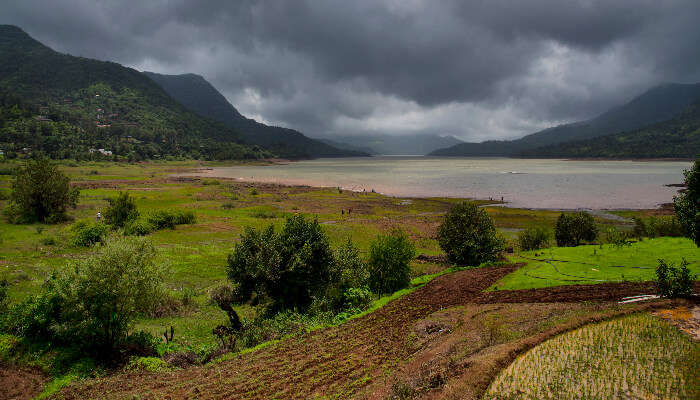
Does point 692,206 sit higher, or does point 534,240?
point 692,206

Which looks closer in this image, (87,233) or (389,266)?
(389,266)

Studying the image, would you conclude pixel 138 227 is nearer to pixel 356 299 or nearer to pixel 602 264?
pixel 356 299

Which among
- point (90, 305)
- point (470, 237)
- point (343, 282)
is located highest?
point (470, 237)

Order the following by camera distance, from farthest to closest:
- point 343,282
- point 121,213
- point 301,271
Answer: point 121,213
point 343,282
point 301,271

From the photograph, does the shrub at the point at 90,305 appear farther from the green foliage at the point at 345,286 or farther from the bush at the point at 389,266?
the bush at the point at 389,266

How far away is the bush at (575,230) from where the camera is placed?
37.2m

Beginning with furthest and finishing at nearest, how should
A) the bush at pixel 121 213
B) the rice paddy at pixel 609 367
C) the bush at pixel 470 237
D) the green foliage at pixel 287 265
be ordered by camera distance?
1. the bush at pixel 121 213
2. the bush at pixel 470 237
3. the green foliage at pixel 287 265
4. the rice paddy at pixel 609 367

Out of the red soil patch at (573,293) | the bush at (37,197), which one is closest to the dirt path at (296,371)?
the red soil patch at (573,293)

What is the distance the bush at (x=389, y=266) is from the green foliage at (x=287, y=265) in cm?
443

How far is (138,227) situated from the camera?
44.2 m

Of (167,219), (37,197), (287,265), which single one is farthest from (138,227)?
(287,265)

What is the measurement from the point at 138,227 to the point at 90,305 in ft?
109

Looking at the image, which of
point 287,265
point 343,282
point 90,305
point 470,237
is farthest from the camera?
point 470,237

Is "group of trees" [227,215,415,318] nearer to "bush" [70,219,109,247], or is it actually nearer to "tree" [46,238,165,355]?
"tree" [46,238,165,355]
